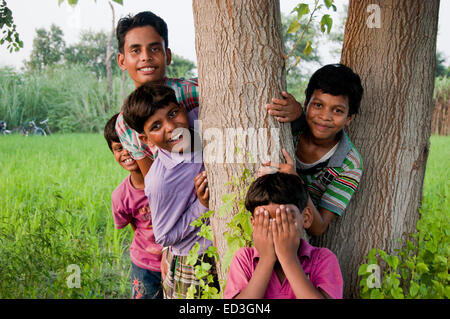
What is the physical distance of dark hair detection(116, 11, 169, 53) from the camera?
2527 mm

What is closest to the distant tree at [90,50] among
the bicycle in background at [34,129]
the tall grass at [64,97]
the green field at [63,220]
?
the tall grass at [64,97]

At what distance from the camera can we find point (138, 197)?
256 cm

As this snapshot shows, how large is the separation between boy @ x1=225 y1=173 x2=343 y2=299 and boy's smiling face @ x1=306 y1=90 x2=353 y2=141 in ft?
1.49

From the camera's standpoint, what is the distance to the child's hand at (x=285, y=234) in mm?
1593

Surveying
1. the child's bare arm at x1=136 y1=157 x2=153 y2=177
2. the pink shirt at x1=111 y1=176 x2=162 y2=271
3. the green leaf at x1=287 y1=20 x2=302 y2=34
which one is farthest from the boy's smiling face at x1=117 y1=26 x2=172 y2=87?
the green leaf at x1=287 y1=20 x2=302 y2=34

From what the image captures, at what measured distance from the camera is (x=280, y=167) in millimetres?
1899

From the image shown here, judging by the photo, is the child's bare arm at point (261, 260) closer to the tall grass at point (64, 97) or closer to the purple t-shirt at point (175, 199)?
the purple t-shirt at point (175, 199)

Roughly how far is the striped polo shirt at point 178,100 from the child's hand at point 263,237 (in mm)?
887

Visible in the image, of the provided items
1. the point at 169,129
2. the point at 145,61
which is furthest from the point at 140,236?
the point at 145,61

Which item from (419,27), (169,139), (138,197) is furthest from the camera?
(138,197)

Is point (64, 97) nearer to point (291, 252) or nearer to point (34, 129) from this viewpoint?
point (34, 129)
